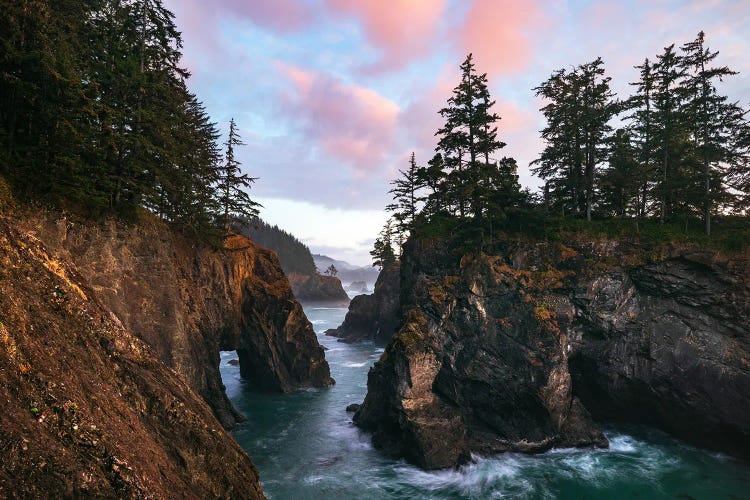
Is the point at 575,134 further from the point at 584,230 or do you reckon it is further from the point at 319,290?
the point at 319,290

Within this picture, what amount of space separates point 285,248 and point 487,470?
134 m

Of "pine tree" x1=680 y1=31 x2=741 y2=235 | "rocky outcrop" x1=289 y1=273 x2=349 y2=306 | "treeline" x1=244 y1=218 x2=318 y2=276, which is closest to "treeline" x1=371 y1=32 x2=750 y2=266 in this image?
"pine tree" x1=680 y1=31 x2=741 y2=235

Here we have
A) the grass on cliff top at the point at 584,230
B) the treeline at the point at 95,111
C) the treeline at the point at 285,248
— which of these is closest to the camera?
the treeline at the point at 95,111

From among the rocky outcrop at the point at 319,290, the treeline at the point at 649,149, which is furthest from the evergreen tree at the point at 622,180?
the rocky outcrop at the point at 319,290

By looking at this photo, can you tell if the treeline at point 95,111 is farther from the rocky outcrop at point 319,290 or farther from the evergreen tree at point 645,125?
the rocky outcrop at point 319,290

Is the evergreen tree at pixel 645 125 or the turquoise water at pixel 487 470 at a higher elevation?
the evergreen tree at pixel 645 125

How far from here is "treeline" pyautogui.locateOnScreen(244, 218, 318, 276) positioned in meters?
146

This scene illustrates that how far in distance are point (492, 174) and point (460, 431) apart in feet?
65.7

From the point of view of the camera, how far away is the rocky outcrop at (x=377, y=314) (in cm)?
6473

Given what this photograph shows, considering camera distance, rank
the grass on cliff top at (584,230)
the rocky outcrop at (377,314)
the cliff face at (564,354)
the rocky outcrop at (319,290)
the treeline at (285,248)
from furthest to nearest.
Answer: the treeline at (285,248) < the rocky outcrop at (319,290) < the rocky outcrop at (377,314) < the grass on cliff top at (584,230) < the cliff face at (564,354)

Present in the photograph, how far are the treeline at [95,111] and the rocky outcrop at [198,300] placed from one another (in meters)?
1.87

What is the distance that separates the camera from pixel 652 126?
3459 cm

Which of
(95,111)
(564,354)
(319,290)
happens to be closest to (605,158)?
(564,354)

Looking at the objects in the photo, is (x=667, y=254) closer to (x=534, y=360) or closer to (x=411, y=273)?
(x=534, y=360)
